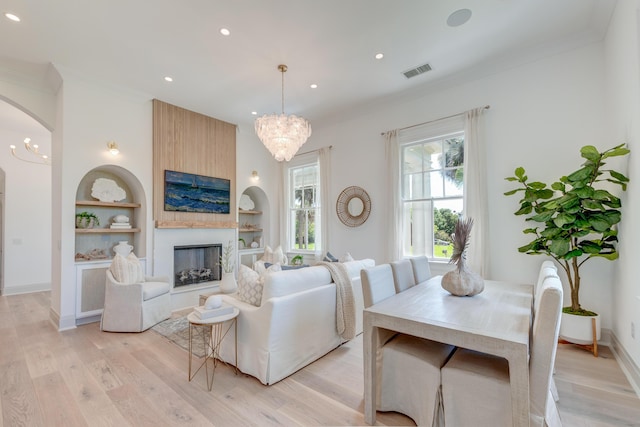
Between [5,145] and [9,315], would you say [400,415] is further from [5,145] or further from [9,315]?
[5,145]

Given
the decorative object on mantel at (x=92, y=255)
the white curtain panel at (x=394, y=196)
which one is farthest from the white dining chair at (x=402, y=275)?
the decorative object on mantel at (x=92, y=255)

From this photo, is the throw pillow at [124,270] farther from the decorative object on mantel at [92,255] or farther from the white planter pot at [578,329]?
the white planter pot at [578,329]

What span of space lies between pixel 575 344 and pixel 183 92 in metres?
6.32

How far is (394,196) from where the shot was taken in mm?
4781

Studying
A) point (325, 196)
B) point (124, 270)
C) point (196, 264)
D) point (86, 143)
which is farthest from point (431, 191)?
point (86, 143)

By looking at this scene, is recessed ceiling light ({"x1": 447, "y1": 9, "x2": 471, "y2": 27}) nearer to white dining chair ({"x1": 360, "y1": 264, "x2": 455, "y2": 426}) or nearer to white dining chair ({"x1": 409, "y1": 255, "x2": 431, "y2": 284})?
white dining chair ({"x1": 409, "y1": 255, "x2": 431, "y2": 284})

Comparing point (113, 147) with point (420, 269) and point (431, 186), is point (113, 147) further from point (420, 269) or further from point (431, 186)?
point (431, 186)

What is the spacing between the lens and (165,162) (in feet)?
16.2

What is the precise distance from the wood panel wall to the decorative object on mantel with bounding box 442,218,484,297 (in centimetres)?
449

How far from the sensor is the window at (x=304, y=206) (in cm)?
628

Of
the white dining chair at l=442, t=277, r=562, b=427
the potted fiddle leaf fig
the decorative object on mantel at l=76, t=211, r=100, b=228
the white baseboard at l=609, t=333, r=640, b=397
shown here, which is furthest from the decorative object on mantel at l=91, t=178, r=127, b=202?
the white baseboard at l=609, t=333, r=640, b=397

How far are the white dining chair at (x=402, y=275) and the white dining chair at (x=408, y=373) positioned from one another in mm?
404

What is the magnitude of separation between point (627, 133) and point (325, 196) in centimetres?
424

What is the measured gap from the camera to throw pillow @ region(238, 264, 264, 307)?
264cm
